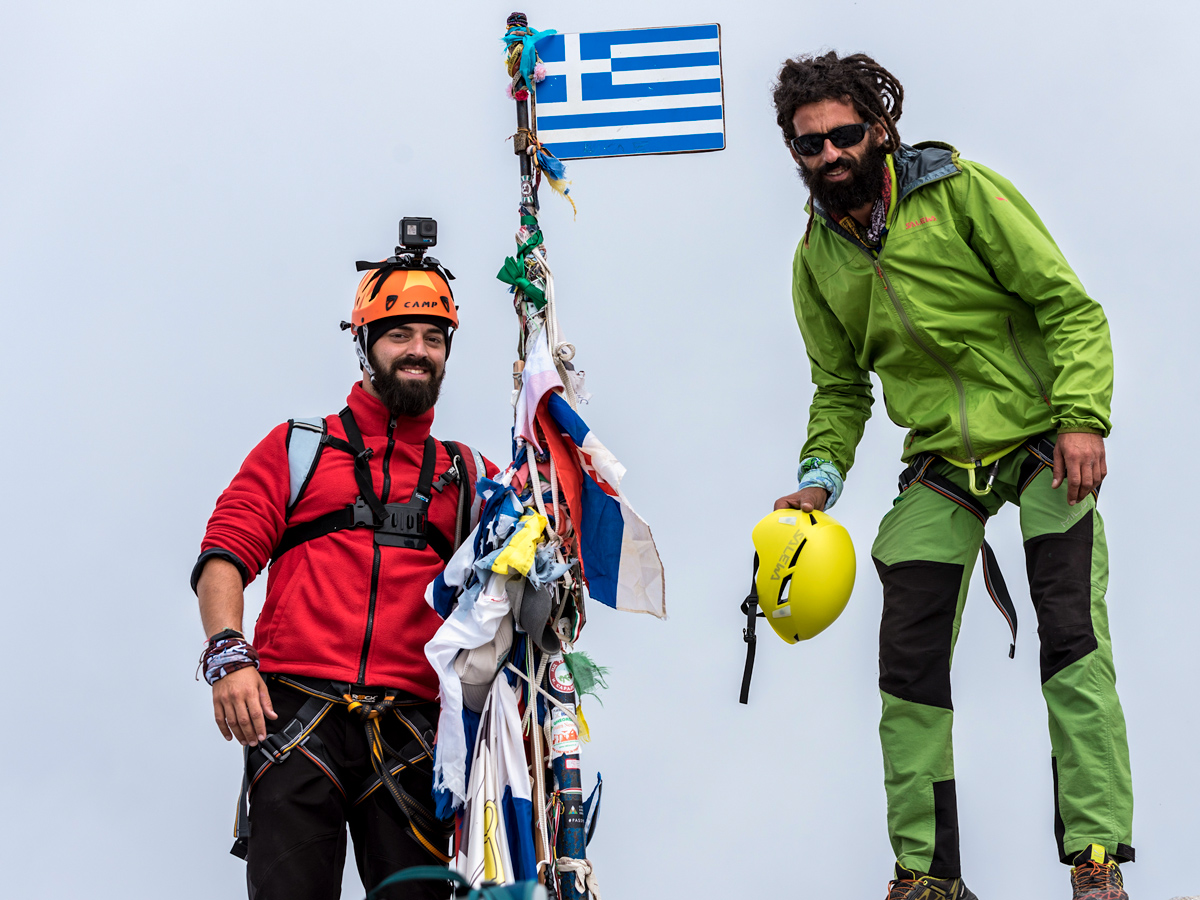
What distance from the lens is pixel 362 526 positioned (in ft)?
11.7

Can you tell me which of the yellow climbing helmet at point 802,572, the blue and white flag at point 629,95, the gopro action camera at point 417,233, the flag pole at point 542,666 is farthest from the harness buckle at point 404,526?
the blue and white flag at point 629,95

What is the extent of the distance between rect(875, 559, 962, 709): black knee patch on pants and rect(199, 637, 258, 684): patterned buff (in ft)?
5.60

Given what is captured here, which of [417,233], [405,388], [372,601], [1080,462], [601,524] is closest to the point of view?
[1080,462]

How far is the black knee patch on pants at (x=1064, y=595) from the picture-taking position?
3.26 m

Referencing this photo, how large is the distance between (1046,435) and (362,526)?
6.17 ft

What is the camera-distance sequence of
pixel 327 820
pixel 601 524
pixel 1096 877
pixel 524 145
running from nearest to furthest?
pixel 1096 877 < pixel 327 820 < pixel 601 524 < pixel 524 145

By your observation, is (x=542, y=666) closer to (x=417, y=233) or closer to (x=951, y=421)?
(x=951, y=421)

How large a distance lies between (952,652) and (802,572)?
1.52 ft

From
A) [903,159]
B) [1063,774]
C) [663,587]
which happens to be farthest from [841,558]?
[903,159]

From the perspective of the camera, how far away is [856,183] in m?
3.64

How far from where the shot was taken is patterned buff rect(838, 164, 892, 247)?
3.65 m

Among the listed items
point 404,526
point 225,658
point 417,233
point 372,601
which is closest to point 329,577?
point 372,601

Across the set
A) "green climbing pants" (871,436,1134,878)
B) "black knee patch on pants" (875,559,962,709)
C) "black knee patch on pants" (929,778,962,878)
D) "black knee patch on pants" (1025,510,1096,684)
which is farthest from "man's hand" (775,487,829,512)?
"black knee patch on pants" (929,778,962,878)

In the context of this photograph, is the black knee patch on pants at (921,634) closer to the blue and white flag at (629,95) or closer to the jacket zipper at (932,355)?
the jacket zipper at (932,355)
